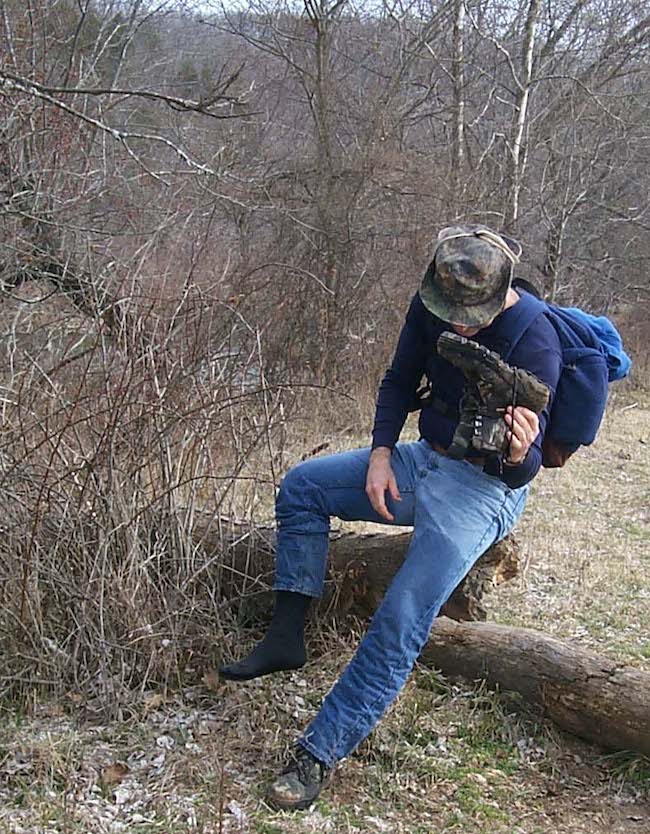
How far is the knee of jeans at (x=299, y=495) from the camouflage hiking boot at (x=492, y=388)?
68 cm

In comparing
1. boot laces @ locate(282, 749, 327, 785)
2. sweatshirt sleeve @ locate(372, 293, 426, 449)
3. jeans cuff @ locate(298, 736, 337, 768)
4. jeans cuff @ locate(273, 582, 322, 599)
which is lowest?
boot laces @ locate(282, 749, 327, 785)

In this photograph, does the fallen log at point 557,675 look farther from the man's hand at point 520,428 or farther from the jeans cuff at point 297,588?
the man's hand at point 520,428

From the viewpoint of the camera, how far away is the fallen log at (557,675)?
331 centimetres

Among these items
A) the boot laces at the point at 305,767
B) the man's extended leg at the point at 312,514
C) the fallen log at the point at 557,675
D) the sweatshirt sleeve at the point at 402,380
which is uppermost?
the sweatshirt sleeve at the point at 402,380

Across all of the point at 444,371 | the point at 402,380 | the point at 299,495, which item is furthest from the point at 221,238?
the point at 444,371

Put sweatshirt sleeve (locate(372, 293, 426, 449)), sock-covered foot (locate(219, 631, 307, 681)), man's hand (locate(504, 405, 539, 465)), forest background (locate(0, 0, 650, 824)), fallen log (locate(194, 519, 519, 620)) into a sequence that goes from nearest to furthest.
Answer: man's hand (locate(504, 405, 539, 465))
sock-covered foot (locate(219, 631, 307, 681))
sweatshirt sleeve (locate(372, 293, 426, 449))
forest background (locate(0, 0, 650, 824))
fallen log (locate(194, 519, 519, 620))

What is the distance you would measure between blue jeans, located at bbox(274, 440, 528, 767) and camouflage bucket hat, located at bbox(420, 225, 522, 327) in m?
0.54

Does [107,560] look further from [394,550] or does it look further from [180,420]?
[394,550]

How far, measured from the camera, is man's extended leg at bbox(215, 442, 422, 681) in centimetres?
327

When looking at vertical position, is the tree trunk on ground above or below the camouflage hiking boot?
below

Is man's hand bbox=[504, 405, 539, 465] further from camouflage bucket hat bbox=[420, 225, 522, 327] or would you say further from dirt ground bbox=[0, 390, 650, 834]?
dirt ground bbox=[0, 390, 650, 834]

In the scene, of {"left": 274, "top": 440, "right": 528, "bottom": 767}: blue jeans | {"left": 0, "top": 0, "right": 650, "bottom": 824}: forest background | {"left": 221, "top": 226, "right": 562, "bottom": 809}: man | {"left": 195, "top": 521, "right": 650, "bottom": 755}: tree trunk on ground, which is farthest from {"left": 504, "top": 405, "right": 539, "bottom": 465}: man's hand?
{"left": 0, "top": 0, "right": 650, "bottom": 824}: forest background

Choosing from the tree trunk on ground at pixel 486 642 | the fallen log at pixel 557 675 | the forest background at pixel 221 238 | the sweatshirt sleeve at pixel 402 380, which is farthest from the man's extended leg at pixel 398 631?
the forest background at pixel 221 238

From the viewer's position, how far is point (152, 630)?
354 cm
